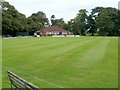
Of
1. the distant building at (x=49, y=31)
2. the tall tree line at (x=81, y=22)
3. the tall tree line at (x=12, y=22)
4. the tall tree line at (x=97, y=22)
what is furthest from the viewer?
the distant building at (x=49, y=31)

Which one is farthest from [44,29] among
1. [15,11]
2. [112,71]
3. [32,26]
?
[112,71]

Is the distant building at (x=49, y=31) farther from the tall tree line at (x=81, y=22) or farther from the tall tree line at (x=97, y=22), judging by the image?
the tall tree line at (x=97, y=22)

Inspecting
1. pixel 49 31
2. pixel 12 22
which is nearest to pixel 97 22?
pixel 49 31

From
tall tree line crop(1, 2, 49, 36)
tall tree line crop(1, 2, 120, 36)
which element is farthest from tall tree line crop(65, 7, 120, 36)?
tall tree line crop(1, 2, 49, 36)

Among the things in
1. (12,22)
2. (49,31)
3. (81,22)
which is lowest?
(49,31)

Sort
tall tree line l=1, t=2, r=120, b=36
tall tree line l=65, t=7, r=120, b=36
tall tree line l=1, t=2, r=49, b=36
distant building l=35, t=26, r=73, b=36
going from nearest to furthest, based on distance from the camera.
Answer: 1. tall tree line l=1, t=2, r=49, b=36
2. tall tree line l=1, t=2, r=120, b=36
3. tall tree line l=65, t=7, r=120, b=36
4. distant building l=35, t=26, r=73, b=36

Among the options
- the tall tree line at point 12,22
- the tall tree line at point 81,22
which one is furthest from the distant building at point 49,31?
the tall tree line at point 12,22

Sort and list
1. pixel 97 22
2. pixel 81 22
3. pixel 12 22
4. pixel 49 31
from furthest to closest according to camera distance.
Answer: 1. pixel 49 31
2. pixel 81 22
3. pixel 97 22
4. pixel 12 22

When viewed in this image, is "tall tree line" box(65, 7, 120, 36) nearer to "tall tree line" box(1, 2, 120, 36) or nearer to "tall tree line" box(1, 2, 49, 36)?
"tall tree line" box(1, 2, 120, 36)

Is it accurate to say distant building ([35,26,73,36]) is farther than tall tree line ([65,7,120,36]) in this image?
Yes

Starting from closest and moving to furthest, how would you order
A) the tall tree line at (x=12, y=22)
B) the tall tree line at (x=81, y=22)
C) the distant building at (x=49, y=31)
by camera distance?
the tall tree line at (x=12, y=22) → the tall tree line at (x=81, y=22) → the distant building at (x=49, y=31)

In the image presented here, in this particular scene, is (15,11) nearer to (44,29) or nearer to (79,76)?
(44,29)

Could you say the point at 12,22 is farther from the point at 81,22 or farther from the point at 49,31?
the point at 81,22

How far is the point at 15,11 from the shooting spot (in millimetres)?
59312
